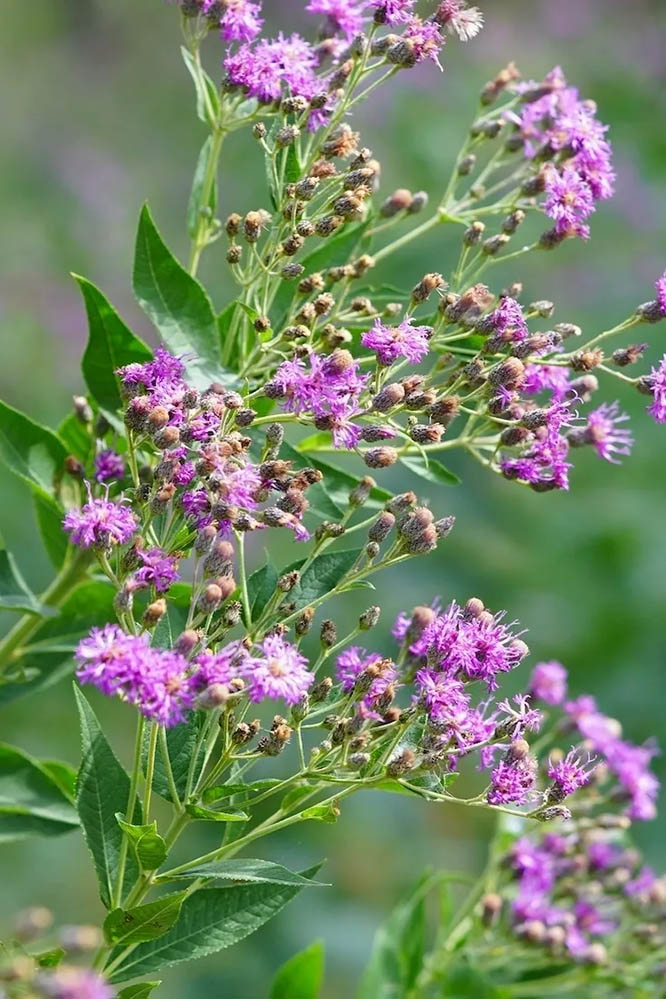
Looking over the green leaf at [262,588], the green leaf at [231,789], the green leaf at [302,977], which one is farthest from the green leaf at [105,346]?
the green leaf at [302,977]

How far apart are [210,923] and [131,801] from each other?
24 centimetres

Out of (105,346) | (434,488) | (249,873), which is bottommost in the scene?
(249,873)

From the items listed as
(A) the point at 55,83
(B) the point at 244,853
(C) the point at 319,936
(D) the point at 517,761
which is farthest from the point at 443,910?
(A) the point at 55,83

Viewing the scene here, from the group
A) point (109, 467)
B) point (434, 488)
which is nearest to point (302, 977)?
point (109, 467)

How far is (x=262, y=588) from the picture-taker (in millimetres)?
1798

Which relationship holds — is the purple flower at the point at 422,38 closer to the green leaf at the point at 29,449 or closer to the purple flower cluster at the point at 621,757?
the green leaf at the point at 29,449

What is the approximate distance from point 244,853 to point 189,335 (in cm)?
284

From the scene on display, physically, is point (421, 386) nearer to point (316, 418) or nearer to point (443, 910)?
point (316, 418)

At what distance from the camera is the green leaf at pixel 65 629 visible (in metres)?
2.18

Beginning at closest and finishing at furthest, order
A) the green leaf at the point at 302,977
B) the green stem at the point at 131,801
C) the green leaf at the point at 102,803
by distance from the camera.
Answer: the green stem at the point at 131,801
the green leaf at the point at 102,803
the green leaf at the point at 302,977

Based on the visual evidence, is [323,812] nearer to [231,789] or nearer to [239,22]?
[231,789]

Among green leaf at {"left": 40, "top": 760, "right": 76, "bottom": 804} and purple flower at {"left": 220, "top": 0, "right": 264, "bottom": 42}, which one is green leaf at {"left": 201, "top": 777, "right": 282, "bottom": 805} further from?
purple flower at {"left": 220, "top": 0, "right": 264, "bottom": 42}

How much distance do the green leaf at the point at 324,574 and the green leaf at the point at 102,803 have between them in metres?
0.34

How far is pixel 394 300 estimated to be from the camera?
216cm
